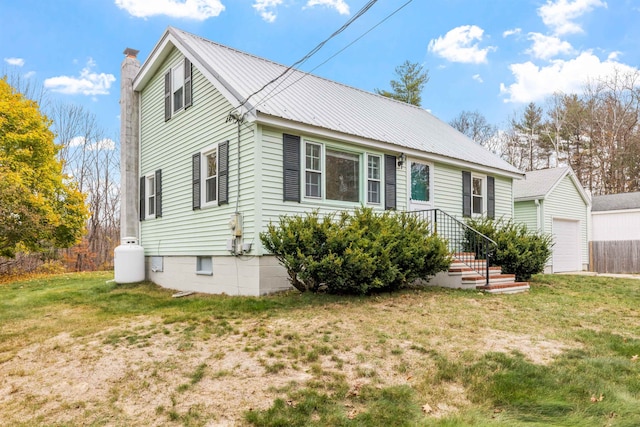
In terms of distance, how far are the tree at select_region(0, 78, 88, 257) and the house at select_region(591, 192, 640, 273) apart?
811 inches

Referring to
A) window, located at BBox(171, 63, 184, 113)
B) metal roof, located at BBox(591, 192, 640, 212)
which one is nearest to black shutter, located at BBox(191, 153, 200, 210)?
window, located at BBox(171, 63, 184, 113)

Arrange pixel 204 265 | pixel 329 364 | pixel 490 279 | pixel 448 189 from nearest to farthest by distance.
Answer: pixel 329 364 < pixel 490 279 < pixel 204 265 < pixel 448 189

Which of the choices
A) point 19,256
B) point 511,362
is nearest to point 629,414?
point 511,362

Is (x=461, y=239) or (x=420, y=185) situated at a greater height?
(x=420, y=185)

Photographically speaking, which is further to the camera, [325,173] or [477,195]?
[477,195]

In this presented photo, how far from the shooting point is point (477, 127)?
98.4 feet

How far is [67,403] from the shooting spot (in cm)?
356

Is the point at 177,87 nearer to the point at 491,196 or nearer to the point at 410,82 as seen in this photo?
the point at 491,196

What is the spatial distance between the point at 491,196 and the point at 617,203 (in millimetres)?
9924

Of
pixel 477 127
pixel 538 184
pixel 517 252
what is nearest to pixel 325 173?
pixel 517 252

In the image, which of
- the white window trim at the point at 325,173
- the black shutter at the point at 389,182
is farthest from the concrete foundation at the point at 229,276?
the black shutter at the point at 389,182

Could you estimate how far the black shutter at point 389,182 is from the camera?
9.88m

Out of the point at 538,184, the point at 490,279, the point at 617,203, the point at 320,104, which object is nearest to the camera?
the point at 490,279

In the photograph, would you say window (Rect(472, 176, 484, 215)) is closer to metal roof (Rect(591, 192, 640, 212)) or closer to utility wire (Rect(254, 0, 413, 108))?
utility wire (Rect(254, 0, 413, 108))
